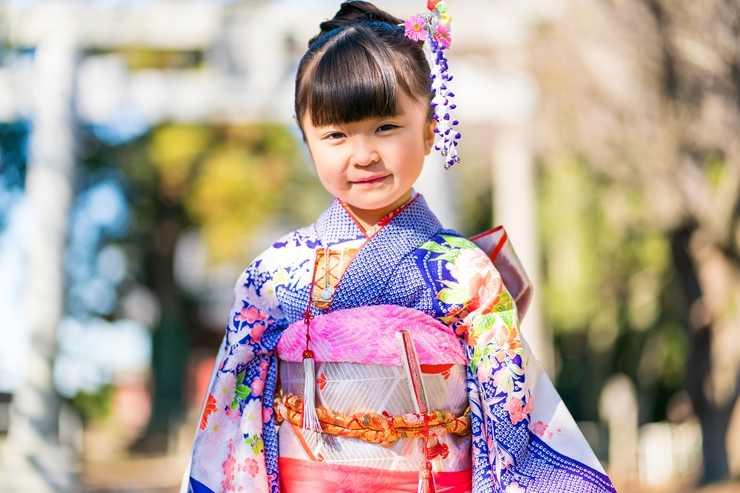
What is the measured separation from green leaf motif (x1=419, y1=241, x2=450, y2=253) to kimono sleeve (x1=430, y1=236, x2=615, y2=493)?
34 mm

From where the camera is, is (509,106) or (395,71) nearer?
(395,71)

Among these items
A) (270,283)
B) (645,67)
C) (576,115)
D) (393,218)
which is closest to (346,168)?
(393,218)

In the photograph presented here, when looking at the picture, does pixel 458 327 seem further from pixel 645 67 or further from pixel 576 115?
pixel 576 115

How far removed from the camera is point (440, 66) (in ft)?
6.34

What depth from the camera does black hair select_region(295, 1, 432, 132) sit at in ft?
6.03

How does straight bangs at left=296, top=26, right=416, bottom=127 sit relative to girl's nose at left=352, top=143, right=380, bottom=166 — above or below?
above

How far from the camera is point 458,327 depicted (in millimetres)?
1897

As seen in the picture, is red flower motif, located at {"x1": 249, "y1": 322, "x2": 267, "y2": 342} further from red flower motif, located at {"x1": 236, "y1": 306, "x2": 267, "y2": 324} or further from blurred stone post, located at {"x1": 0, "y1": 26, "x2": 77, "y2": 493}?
blurred stone post, located at {"x1": 0, "y1": 26, "x2": 77, "y2": 493}

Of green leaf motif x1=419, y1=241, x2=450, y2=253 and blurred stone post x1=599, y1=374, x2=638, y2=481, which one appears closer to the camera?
green leaf motif x1=419, y1=241, x2=450, y2=253

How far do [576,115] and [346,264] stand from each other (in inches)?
216

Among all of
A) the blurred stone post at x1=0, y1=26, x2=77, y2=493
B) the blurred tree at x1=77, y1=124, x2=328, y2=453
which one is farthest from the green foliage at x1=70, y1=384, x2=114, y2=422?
the blurred stone post at x1=0, y1=26, x2=77, y2=493

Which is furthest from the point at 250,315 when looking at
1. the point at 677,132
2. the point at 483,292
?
the point at 677,132

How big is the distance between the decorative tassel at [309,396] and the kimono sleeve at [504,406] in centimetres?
31

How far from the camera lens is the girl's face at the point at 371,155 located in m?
1.86
